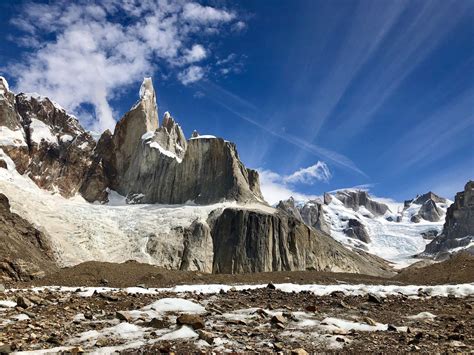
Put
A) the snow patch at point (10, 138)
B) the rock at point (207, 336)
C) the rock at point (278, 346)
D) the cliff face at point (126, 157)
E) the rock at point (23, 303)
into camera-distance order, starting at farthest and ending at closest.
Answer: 1. the snow patch at point (10, 138)
2. the cliff face at point (126, 157)
3. the rock at point (23, 303)
4. the rock at point (207, 336)
5. the rock at point (278, 346)

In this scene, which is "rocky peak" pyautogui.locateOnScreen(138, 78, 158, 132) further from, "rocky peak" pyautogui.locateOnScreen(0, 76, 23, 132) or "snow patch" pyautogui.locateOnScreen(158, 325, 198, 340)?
"snow patch" pyautogui.locateOnScreen(158, 325, 198, 340)

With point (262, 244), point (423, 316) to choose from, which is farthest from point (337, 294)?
point (262, 244)

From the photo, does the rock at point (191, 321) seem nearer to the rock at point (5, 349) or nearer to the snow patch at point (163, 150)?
the rock at point (5, 349)

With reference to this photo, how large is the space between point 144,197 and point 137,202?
1.90 metres

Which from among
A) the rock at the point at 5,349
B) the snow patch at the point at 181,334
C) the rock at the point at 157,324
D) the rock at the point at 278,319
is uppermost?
the rock at the point at 278,319

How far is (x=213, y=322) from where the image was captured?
11.4m

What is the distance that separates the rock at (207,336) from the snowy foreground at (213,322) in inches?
0.9

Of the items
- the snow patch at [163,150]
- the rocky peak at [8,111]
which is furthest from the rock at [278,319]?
the rocky peak at [8,111]

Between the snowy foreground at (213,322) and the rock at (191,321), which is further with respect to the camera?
the rock at (191,321)

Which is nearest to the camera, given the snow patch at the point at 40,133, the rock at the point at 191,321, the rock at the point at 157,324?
the rock at the point at 191,321

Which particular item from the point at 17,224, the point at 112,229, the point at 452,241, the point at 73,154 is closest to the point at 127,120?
the point at 73,154

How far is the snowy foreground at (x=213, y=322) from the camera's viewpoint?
361 inches

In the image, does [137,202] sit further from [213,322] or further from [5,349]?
[5,349]

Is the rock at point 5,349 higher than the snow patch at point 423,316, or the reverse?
the snow patch at point 423,316
